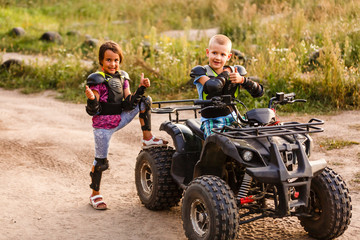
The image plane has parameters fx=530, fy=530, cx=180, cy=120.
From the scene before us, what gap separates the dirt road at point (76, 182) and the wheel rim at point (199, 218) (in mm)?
340

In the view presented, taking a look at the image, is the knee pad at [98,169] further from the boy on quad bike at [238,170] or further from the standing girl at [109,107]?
the boy on quad bike at [238,170]

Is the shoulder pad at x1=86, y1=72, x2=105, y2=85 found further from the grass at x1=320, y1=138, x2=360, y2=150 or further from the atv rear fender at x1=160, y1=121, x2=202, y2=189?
the grass at x1=320, y1=138, x2=360, y2=150

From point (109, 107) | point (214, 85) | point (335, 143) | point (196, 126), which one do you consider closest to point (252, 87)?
point (214, 85)

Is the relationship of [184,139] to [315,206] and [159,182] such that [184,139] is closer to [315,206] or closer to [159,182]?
[159,182]

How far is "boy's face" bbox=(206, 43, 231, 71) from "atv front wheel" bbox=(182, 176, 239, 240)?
3.49ft

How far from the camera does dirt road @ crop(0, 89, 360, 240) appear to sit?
14.5 feet

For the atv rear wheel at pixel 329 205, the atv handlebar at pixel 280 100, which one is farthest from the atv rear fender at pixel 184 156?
the atv rear wheel at pixel 329 205

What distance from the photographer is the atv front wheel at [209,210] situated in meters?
3.66

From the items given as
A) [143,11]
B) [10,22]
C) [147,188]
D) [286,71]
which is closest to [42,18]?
[10,22]

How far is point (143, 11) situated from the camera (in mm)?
17547

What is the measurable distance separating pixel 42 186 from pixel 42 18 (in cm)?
1234

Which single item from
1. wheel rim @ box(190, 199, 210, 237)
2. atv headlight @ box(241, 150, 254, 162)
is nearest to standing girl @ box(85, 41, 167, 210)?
wheel rim @ box(190, 199, 210, 237)

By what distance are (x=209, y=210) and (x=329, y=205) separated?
2.99 ft

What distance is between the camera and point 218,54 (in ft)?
14.6
